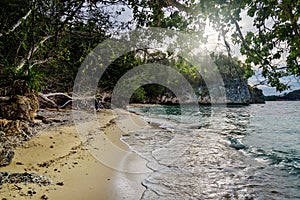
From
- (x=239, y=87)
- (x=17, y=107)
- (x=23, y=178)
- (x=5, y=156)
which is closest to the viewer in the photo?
(x=239, y=87)

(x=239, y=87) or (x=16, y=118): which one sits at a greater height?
(x=239, y=87)

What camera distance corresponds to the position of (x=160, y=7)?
4.33 m

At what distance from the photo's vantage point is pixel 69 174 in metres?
4.24

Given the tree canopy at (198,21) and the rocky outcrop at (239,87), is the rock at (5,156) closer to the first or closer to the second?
the tree canopy at (198,21)

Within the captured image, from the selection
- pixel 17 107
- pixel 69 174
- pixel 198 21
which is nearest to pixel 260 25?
pixel 198 21

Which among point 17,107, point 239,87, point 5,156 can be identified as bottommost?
point 5,156

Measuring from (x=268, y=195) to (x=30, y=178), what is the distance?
441 cm

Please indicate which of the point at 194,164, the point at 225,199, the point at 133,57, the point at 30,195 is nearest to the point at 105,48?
the point at 133,57

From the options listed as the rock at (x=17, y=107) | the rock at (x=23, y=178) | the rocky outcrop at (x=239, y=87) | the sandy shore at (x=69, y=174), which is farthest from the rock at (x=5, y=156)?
the rocky outcrop at (x=239, y=87)

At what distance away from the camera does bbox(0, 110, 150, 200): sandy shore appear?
3326mm

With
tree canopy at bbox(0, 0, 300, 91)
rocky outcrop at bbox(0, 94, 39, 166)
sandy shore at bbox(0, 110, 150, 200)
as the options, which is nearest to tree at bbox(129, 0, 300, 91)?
tree canopy at bbox(0, 0, 300, 91)

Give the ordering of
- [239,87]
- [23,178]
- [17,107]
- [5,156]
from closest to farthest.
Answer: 1. [239,87]
2. [23,178]
3. [5,156]
4. [17,107]

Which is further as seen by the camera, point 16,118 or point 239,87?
point 16,118

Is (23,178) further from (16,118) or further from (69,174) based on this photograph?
(16,118)
